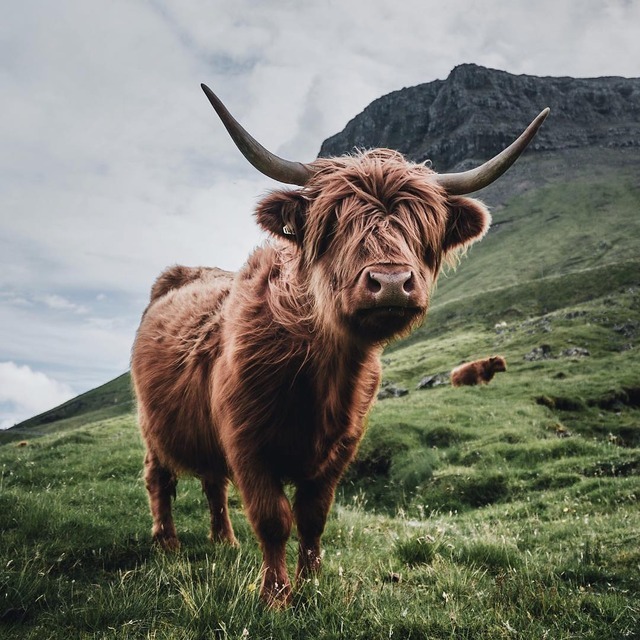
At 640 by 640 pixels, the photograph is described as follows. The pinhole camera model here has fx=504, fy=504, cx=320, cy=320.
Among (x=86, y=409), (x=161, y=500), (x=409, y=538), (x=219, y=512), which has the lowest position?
(x=409, y=538)

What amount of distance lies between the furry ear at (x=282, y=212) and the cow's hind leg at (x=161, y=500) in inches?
133

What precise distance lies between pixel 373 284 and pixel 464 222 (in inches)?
56.2

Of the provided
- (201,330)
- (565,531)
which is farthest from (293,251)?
(565,531)

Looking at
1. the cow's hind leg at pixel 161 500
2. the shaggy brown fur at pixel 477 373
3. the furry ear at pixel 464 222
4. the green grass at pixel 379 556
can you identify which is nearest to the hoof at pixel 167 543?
the cow's hind leg at pixel 161 500

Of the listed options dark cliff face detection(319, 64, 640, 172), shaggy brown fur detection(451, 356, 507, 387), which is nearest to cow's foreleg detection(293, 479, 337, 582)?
shaggy brown fur detection(451, 356, 507, 387)

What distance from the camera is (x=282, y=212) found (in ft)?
12.2

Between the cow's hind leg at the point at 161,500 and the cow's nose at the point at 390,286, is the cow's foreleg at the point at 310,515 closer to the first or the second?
the cow's hind leg at the point at 161,500

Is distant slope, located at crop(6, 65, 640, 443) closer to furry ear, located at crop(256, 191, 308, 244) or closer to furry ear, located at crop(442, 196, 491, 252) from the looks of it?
furry ear, located at crop(442, 196, 491, 252)

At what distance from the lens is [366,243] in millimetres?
3180

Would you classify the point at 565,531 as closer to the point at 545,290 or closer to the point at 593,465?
the point at 593,465

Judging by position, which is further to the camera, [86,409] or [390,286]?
[86,409]

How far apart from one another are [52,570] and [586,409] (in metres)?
17.6

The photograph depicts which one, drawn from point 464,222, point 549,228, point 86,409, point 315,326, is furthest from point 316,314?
point 549,228

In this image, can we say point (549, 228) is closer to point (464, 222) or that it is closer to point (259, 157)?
point (464, 222)
